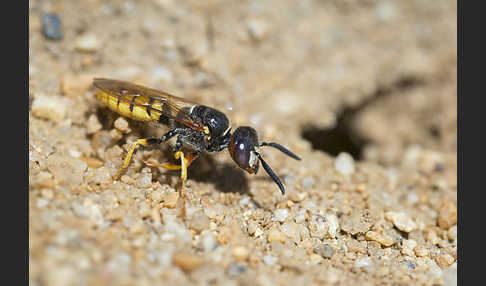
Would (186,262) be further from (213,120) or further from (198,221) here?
(213,120)

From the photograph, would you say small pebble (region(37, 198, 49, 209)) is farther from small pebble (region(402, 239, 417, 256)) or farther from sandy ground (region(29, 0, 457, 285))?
small pebble (region(402, 239, 417, 256))

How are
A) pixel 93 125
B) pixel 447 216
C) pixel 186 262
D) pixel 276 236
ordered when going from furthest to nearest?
pixel 447 216, pixel 93 125, pixel 276 236, pixel 186 262

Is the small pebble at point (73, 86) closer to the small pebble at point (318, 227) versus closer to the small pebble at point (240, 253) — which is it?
the small pebble at point (240, 253)

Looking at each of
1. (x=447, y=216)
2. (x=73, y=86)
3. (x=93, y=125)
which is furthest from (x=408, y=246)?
(x=73, y=86)

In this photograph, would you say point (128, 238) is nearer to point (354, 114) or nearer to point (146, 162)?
point (146, 162)

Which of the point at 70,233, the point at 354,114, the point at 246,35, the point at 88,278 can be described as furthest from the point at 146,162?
the point at 354,114

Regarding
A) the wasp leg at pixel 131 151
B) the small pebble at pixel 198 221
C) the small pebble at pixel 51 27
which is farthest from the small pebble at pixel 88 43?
the small pebble at pixel 198 221

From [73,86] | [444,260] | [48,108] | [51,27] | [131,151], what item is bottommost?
[444,260]

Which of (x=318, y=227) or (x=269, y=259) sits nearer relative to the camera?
(x=269, y=259)
